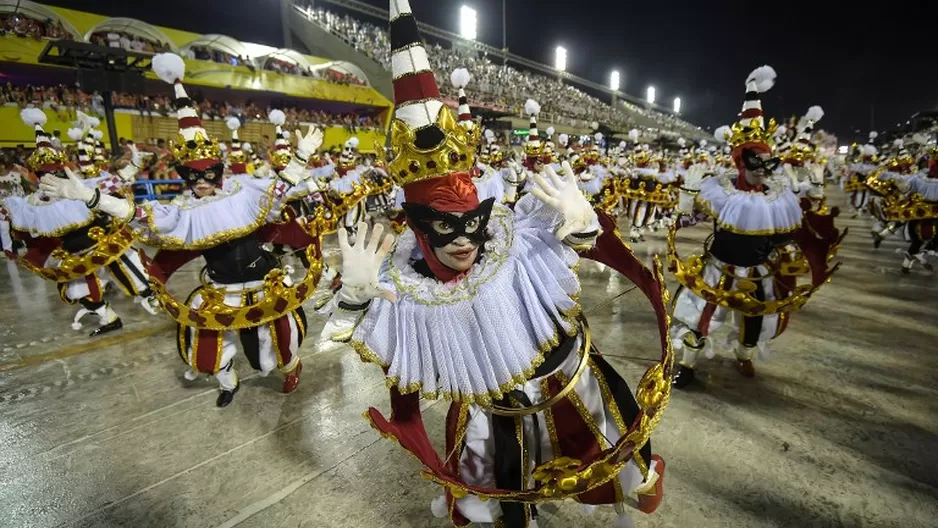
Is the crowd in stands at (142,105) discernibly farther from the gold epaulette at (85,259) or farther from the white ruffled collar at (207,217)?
the white ruffled collar at (207,217)

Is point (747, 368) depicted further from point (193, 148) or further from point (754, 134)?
point (193, 148)

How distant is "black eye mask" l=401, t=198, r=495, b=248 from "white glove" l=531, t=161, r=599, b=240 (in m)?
0.23

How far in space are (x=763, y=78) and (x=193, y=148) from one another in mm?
4846

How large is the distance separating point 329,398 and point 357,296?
2790mm

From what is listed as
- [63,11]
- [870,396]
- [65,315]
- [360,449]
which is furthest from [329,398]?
[63,11]

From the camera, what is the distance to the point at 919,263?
803cm

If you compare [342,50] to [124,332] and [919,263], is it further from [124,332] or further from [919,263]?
[919,263]

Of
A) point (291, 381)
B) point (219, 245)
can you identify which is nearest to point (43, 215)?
point (219, 245)

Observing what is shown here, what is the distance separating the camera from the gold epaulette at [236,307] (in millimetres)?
3494

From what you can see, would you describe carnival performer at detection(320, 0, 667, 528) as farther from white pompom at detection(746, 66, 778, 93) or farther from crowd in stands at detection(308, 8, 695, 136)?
crowd in stands at detection(308, 8, 695, 136)

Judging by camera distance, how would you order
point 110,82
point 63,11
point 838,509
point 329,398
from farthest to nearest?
point 63,11, point 110,82, point 329,398, point 838,509

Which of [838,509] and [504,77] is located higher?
[504,77]

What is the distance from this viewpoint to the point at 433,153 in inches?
65.9

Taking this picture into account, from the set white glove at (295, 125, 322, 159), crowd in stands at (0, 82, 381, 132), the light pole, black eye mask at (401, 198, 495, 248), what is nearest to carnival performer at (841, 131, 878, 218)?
white glove at (295, 125, 322, 159)
